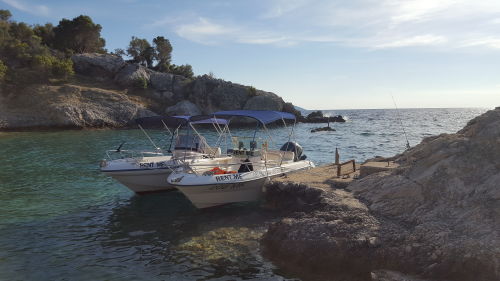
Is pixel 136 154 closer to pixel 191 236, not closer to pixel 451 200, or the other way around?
pixel 191 236

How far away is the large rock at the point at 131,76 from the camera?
6988 cm

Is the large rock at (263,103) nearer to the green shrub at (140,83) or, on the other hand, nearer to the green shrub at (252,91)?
the green shrub at (252,91)

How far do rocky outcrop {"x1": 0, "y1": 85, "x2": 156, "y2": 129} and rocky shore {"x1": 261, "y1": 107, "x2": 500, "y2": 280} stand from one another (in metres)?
50.1

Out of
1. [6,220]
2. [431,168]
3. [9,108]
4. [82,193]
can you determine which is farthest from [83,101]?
[431,168]

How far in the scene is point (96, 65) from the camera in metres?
71.2

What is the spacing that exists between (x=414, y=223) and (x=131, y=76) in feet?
220

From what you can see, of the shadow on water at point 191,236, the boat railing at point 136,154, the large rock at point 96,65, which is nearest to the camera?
the shadow on water at point 191,236

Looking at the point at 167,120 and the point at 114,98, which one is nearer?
the point at 167,120

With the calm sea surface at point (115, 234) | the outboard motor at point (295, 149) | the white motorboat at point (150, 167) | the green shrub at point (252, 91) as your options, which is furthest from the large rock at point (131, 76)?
the outboard motor at point (295, 149)

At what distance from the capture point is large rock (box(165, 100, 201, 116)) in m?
65.0

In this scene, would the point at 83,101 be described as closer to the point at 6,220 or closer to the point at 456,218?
the point at 6,220

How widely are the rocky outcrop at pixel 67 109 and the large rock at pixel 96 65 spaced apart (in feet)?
34.9

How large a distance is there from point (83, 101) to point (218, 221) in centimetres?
5149

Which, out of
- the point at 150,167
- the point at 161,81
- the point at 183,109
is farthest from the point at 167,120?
the point at 161,81
